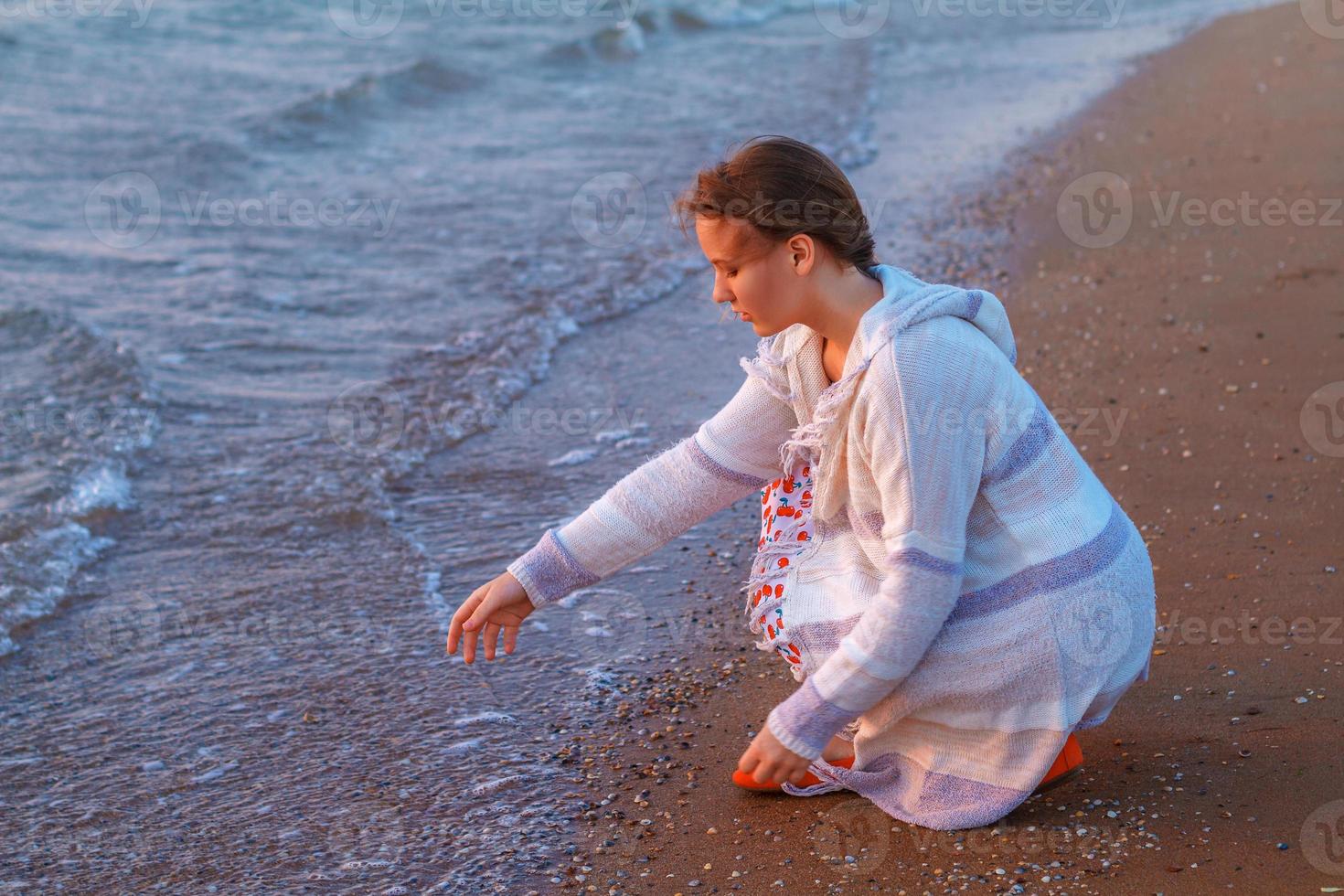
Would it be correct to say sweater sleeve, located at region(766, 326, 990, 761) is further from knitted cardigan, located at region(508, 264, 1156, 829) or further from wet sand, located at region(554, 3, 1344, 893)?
wet sand, located at region(554, 3, 1344, 893)

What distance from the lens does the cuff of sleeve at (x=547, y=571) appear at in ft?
8.91

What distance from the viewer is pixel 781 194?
2338mm

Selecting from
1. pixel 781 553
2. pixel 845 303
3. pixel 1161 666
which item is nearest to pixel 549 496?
pixel 781 553

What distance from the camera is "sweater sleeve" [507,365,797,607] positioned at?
272 centimetres

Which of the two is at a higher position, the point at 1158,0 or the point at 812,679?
the point at 1158,0

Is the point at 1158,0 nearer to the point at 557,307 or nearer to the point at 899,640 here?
the point at 557,307

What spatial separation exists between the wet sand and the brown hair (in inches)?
46.2

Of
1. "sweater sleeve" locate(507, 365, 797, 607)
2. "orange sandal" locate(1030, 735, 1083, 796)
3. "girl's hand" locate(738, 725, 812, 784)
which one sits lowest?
"orange sandal" locate(1030, 735, 1083, 796)

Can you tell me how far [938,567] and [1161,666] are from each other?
110 centimetres

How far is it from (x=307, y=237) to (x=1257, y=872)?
21.7 feet

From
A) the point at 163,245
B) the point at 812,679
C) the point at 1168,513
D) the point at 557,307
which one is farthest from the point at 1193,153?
the point at 812,679

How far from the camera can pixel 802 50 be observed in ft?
45.1

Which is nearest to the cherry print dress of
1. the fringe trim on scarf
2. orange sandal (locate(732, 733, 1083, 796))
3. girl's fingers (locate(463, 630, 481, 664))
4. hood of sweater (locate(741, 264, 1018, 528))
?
the fringe trim on scarf

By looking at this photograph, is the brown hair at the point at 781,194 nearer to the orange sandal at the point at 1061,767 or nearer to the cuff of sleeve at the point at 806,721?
the cuff of sleeve at the point at 806,721
